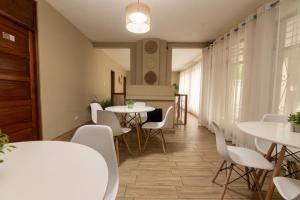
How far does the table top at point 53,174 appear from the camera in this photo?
0.56 metres

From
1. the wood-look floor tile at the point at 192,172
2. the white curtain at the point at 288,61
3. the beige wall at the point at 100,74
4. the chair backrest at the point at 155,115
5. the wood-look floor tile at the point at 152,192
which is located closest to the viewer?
the wood-look floor tile at the point at 152,192

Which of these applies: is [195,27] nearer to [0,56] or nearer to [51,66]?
[51,66]

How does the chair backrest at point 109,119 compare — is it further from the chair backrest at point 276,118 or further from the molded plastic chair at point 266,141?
the chair backrest at point 276,118

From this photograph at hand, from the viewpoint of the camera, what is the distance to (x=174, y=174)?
2180 millimetres

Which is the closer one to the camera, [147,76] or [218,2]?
[218,2]

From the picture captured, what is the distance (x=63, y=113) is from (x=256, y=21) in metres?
4.21

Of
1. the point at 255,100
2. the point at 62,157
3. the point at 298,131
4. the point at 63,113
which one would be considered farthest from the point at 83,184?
the point at 63,113

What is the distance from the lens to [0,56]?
215 centimetres

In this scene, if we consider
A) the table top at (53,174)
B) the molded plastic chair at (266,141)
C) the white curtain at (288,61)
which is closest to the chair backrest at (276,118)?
the molded plastic chair at (266,141)

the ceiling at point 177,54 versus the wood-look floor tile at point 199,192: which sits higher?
the ceiling at point 177,54

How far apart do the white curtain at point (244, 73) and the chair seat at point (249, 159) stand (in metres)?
1.36

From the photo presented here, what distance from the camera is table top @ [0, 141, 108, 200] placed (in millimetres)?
560


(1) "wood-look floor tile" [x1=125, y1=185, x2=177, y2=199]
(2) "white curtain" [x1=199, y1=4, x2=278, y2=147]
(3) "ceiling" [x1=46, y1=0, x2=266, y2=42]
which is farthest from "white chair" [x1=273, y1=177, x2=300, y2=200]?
(3) "ceiling" [x1=46, y1=0, x2=266, y2=42]

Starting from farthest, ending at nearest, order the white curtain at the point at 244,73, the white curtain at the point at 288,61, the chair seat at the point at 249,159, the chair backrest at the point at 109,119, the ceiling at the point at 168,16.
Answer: the ceiling at the point at 168,16 → the white curtain at the point at 244,73 → the chair backrest at the point at 109,119 → the white curtain at the point at 288,61 → the chair seat at the point at 249,159
